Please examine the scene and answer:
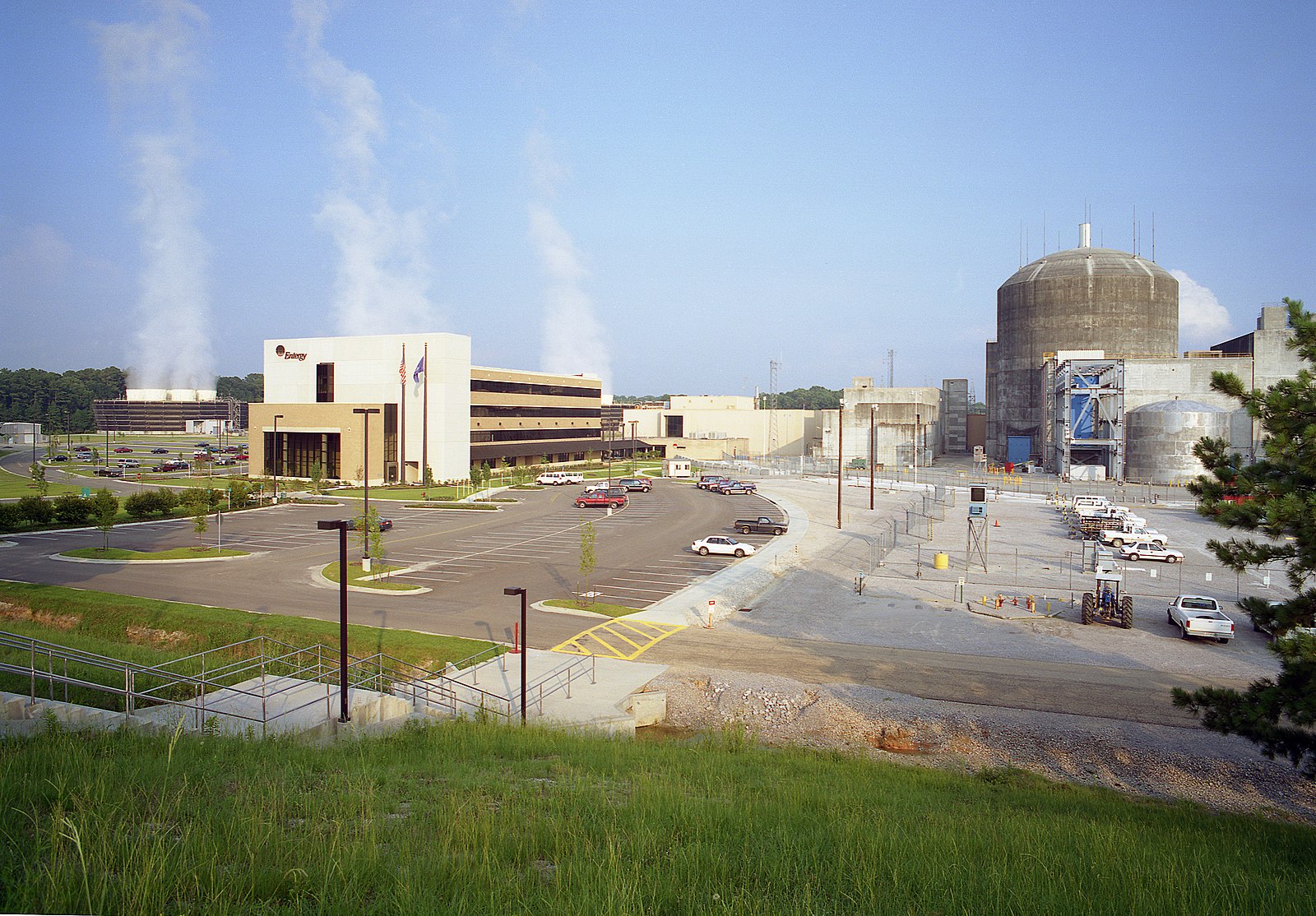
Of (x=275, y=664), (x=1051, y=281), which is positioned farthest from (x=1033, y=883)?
(x=1051, y=281)

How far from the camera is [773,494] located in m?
74.4

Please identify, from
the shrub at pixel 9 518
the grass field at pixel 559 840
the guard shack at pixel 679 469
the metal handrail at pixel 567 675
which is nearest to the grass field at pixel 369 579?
the metal handrail at pixel 567 675

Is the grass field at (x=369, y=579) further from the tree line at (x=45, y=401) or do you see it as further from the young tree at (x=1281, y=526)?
the tree line at (x=45, y=401)

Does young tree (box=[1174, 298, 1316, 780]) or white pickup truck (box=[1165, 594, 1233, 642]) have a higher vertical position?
young tree (box=[1174, 298, 1316, 780])

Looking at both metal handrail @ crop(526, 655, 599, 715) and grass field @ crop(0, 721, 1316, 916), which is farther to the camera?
metal handrail @ crop(526, 655, 599, 715)

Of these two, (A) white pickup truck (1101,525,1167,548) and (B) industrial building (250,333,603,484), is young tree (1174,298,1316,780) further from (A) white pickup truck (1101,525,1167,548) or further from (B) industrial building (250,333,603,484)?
(B) industrial building (250,333,603,484)

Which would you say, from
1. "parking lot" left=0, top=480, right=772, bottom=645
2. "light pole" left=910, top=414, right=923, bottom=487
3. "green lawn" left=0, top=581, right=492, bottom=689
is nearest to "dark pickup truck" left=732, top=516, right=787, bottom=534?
"parking lot" left=0, top=480, right=772, bottom=645

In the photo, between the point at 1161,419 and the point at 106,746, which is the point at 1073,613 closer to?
the point at 106,746

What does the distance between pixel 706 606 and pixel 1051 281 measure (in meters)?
107

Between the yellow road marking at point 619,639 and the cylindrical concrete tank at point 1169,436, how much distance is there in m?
74.7

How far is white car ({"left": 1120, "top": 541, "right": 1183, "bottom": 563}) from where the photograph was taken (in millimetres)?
40562

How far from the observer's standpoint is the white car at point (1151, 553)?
40.6m

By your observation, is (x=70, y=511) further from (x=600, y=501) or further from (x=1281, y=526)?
(x=1281, y=526)

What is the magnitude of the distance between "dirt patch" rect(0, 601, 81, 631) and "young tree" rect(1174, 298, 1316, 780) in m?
31.9
